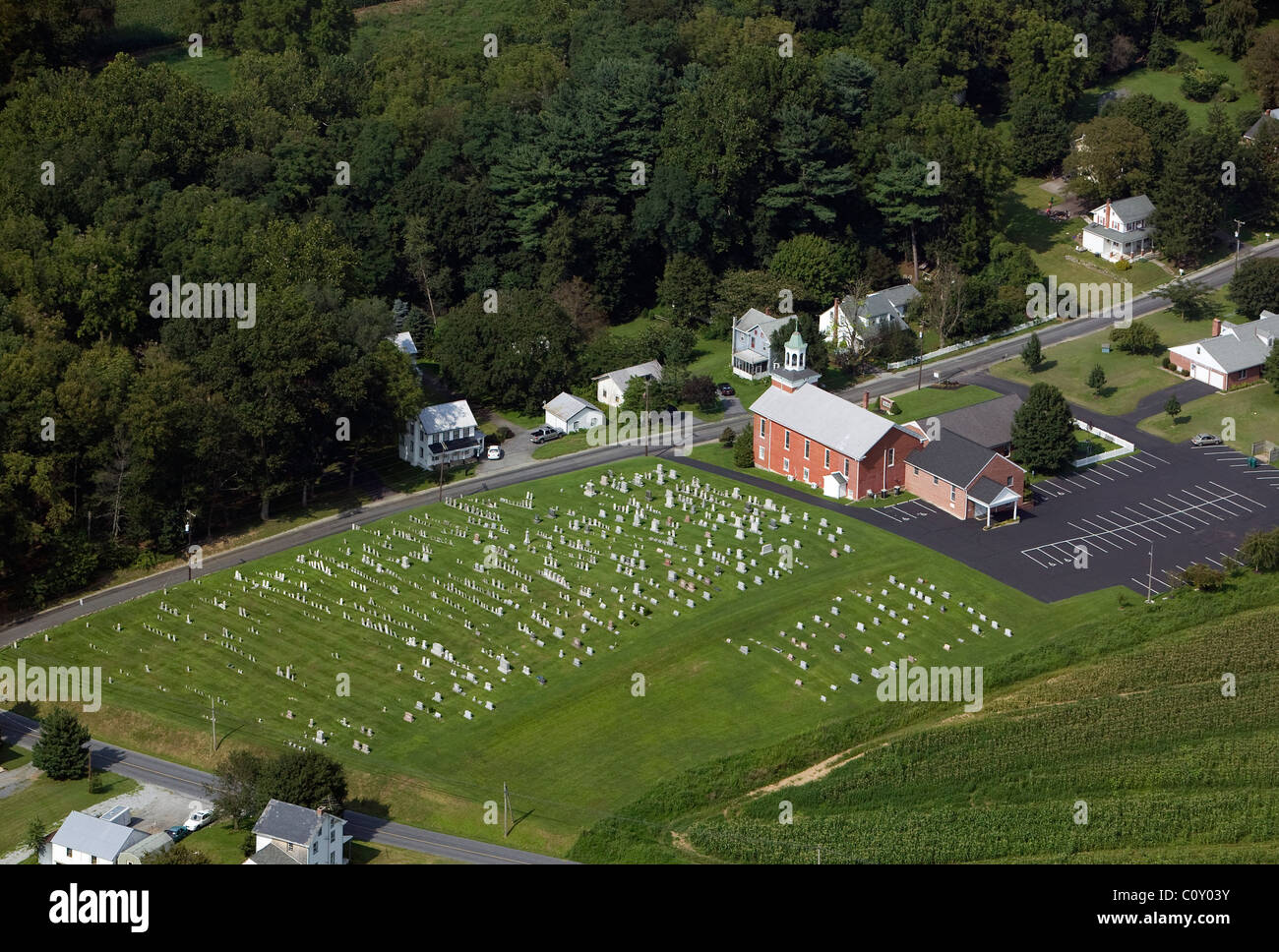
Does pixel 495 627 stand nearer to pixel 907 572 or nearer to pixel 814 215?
pixel 907 572

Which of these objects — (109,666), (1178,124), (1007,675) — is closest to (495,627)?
(109,666)

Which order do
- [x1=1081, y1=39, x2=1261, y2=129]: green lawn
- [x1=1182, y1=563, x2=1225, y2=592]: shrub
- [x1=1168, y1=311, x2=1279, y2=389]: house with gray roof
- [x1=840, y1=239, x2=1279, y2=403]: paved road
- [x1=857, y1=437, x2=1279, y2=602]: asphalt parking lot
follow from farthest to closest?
[x1=1081, y1=39, x2=1261, y2=129]: green lawn, [x1=840, y1=239, x2=1279, y2=403]: paved road, [x1=1168, y1=311, x2=1279, y2=389]: house with gray roof, [x1=857, y1=437, x2=1279, y2=602]: asphalt parking lot, [x1=1182, y1=563, x2=1225, y2=592]: shrub

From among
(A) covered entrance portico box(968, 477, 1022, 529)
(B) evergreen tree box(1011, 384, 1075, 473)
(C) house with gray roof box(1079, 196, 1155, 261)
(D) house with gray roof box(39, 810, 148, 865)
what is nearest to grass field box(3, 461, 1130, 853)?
(A) covered entrance portico box(968, 477, 1022, 529)

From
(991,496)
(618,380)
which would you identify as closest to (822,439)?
(991,496)

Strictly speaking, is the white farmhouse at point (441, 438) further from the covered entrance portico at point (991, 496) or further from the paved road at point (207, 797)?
the paved road at point (207, 797)

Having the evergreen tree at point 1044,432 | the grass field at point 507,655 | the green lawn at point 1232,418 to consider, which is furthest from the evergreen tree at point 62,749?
the green lawn at point 1232,418

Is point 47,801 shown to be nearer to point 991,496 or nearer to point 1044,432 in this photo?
point 991,496

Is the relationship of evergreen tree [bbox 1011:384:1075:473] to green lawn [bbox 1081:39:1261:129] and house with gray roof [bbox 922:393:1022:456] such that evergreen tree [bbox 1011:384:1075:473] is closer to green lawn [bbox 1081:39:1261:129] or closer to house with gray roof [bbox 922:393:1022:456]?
house with gray roof [bbox 922:393:1022:456]
